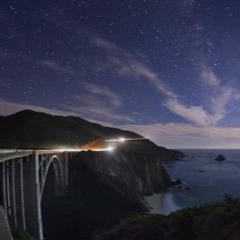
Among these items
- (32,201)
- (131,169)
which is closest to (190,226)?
(32,201)

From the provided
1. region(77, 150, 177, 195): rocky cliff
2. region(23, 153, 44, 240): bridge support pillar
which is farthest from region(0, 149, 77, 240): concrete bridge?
region(77, 150, 177, 195): rocky cliff

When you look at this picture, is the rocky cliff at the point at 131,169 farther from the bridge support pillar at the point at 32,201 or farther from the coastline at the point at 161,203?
the bridge support pillar at the point at 32,201

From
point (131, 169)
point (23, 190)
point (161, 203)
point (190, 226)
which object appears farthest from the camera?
point (131, 169)

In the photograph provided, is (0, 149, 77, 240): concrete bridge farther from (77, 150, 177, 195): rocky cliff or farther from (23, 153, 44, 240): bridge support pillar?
(77, 150, 177, 195): rocky cliff

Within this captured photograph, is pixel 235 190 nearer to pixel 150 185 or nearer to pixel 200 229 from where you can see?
pixel 150 185

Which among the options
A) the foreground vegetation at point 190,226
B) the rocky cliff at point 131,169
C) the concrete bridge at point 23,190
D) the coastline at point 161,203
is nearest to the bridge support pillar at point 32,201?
the concrete bridge at point 23,190

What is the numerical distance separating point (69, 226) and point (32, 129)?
90.8 m

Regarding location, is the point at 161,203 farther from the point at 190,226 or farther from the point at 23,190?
the point at 190,226

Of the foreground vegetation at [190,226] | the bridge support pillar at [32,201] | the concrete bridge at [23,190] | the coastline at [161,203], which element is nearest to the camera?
the foreground vegetation at [190,226]

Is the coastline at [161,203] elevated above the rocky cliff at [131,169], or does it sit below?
below

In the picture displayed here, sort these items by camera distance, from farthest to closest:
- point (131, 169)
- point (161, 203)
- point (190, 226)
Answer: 1. point (131, 169)
2. point (161, 203)
3. point (190, 226)

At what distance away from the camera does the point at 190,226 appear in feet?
65.6

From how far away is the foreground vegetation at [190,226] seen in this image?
17125 mm

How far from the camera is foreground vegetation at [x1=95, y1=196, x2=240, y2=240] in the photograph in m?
17.1
